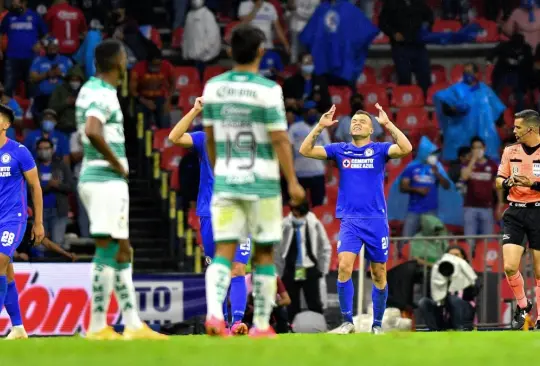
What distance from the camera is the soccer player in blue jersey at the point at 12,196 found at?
15008 millimetres

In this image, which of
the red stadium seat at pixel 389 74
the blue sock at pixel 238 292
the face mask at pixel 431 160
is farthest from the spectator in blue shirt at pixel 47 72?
the blue sock at pixel 238 292

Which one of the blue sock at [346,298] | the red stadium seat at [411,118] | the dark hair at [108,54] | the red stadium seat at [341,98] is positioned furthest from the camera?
the red stadium seat at [411,118]

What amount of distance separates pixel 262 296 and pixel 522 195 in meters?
6.64

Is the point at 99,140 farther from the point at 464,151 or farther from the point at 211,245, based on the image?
the point at 464,151

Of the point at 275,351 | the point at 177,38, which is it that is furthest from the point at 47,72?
the point at 275,351

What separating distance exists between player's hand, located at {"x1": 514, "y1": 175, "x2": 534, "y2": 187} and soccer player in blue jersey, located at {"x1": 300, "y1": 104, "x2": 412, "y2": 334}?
153 cm

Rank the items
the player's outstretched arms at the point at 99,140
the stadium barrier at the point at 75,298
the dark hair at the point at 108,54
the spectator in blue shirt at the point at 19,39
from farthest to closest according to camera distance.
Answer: the spectator in blue shirt at the point at 19,39
the stadium barrier at the point at 75,298
the dark hair at the point at 108,54
the player's outstretched arms at the point at 99,140

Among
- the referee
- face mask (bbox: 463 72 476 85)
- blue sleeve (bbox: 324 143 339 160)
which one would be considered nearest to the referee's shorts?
the referee

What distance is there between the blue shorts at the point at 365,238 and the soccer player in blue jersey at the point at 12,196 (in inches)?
137

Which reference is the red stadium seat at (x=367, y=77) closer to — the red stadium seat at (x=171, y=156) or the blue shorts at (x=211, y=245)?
the red stadium seat at (x=171, y=156)

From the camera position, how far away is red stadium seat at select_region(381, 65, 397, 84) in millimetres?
30797

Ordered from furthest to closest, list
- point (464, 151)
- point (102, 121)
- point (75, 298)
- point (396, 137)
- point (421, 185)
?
point (464, 151), point (421, 185), point (75, 298), point (396, 137), point (102, 121)

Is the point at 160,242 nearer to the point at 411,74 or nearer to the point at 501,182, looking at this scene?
the point at 411,74

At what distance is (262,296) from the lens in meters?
11.1
